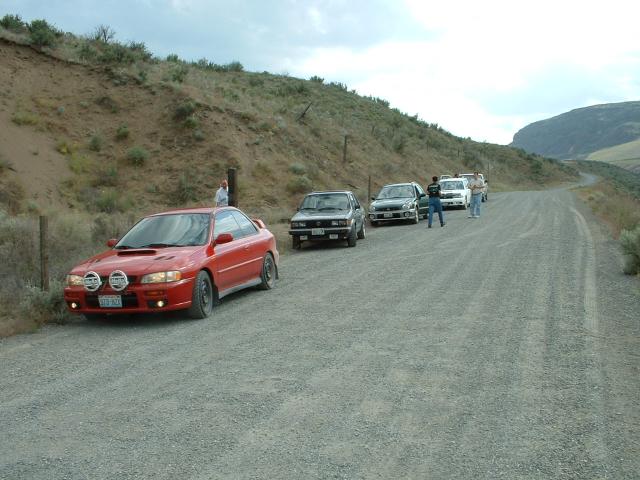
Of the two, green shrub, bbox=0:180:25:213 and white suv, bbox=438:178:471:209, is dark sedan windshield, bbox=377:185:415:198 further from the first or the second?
green shrub, bbox=0:180:25:213

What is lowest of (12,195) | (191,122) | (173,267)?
(173,267)

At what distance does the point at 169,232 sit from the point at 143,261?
47.4 inches

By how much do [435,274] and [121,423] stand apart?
26.0ft

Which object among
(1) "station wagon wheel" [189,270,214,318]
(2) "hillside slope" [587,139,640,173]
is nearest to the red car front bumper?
(1) "station wagon wheel" [189,270,214,318]

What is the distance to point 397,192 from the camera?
26.4 meters

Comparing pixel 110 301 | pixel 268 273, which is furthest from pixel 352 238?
pixel 110 301

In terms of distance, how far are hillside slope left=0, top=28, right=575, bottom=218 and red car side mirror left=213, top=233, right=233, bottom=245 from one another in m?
16.5

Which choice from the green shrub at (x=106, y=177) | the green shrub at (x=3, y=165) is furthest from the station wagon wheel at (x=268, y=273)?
the green shrub at (x=106, y=177)

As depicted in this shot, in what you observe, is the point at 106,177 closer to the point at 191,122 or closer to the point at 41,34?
the point at 191,122

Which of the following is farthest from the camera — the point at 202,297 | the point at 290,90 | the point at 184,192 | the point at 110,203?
the point at 290,90

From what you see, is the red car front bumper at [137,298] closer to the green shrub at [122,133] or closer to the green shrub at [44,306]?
the green shrub at [44,306]

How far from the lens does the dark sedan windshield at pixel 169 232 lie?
9.72 metres

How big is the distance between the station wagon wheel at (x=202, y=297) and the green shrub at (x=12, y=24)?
33168mm

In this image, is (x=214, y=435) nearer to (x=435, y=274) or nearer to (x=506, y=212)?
(x=435, y=274)
